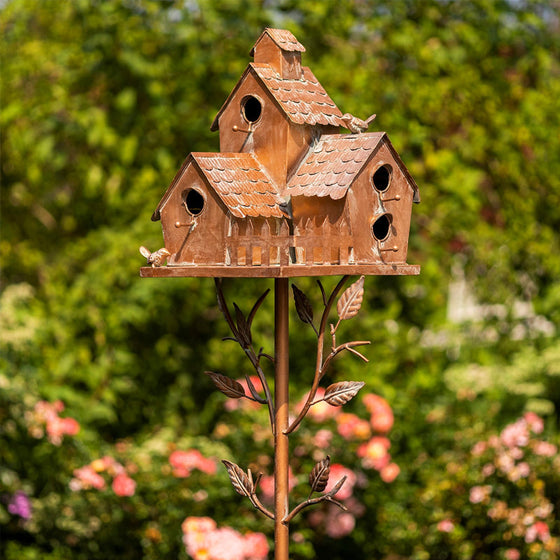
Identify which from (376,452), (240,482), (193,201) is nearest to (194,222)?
(193,201)

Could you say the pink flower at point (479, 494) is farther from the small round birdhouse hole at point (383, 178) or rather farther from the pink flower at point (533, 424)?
the small round birdhouse hole at point (383, 178)

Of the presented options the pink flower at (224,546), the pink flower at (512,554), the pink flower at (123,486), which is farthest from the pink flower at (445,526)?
the pink flower at (123,486)

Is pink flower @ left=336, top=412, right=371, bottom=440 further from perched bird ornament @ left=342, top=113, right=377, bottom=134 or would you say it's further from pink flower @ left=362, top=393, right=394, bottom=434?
perched bird ornament @ left=342, top=113, right=377, bottom=134

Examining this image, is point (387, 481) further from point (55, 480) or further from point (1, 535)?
point (1, 535)

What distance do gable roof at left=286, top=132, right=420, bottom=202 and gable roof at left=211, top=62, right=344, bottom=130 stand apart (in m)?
0.08

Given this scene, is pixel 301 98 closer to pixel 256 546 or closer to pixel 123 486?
pixel 256 546

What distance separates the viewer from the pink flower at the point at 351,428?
3.90m

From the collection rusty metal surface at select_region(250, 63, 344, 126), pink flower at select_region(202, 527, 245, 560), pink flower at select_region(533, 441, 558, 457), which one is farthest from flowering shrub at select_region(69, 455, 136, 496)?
rusty metal surface at select_region(250, 63, 344, 126)

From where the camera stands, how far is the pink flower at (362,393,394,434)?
3971mm

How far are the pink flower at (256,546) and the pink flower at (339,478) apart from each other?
449 mm

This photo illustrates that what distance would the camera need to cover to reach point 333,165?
82.4 inches

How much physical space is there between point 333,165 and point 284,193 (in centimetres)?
14

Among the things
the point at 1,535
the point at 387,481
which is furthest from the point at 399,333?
the point at 1,535

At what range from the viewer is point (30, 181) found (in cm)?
514
